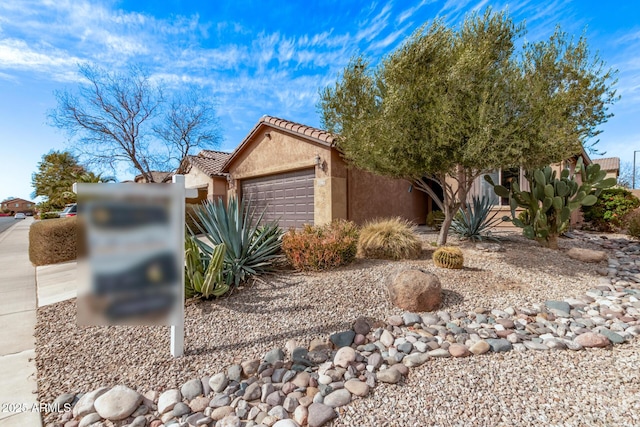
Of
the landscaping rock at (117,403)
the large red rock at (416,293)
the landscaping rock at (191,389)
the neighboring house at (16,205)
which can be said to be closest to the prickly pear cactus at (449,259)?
the large red rock at (416,293)


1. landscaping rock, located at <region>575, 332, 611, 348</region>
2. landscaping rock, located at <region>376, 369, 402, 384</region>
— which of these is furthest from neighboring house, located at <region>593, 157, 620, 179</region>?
landscaping rock, located at <region>376, 369, 402, 384</region>

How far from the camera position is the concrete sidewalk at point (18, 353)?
2498 mm

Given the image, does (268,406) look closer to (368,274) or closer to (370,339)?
(370,339)

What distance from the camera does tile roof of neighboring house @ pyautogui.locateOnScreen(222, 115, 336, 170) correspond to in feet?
31.3

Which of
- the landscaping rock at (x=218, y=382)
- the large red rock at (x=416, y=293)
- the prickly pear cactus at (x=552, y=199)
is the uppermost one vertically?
the prickly pear cactus at (x=552, y=199)

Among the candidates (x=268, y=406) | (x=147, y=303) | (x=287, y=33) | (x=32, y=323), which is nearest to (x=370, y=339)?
(x=268, y=406)

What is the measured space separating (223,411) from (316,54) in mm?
10241

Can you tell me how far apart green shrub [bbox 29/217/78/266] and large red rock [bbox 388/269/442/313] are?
30.6 ft

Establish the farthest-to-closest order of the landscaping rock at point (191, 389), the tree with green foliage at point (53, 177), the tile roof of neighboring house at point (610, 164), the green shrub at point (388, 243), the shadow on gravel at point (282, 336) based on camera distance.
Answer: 1. the tree with green foliage at point (53, 177)
2. the tile roof of neighboring house at point (610, 164)
3. the green shrub at point (388, 243)
4. the shadow on gravel at point (282, 336)
5. the landscaping rock at point (191, 389)

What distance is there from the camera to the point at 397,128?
6.18m

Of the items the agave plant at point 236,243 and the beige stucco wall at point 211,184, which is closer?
the agave plant at point 236,243

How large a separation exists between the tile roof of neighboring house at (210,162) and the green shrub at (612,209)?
A: 660 inches

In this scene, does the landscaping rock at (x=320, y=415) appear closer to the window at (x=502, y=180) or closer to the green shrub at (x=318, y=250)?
the green shrub at (x=318, y=250)

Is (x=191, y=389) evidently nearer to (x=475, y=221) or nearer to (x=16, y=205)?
(x=475, y=221)
